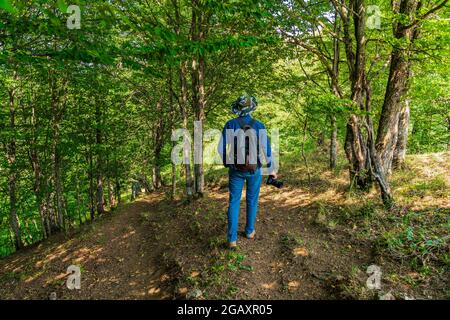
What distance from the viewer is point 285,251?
5094 mm

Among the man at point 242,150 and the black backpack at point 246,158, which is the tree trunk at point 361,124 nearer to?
the man at point 242,150

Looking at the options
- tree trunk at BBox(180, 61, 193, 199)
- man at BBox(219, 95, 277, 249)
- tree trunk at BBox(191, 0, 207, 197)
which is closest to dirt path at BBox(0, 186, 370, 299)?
man at BBox(219, 95, 277, 249)

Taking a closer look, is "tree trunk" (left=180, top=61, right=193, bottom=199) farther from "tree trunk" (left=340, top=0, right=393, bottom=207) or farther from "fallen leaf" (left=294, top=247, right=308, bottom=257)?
"tree trunk" (left=340, top=0, right=393, bottom=207)

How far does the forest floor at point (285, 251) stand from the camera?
409 centimetres

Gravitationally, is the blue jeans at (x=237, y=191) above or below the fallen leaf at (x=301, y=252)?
above

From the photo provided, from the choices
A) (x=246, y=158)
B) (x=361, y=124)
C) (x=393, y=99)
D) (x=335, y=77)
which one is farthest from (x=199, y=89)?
(x=393, y=99)

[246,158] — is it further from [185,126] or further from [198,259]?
[185,126]

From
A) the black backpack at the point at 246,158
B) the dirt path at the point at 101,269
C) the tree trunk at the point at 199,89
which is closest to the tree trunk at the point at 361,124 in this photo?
the black backpack at the point at 246,158

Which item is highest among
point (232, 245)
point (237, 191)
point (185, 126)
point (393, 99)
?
point (393, 99)
